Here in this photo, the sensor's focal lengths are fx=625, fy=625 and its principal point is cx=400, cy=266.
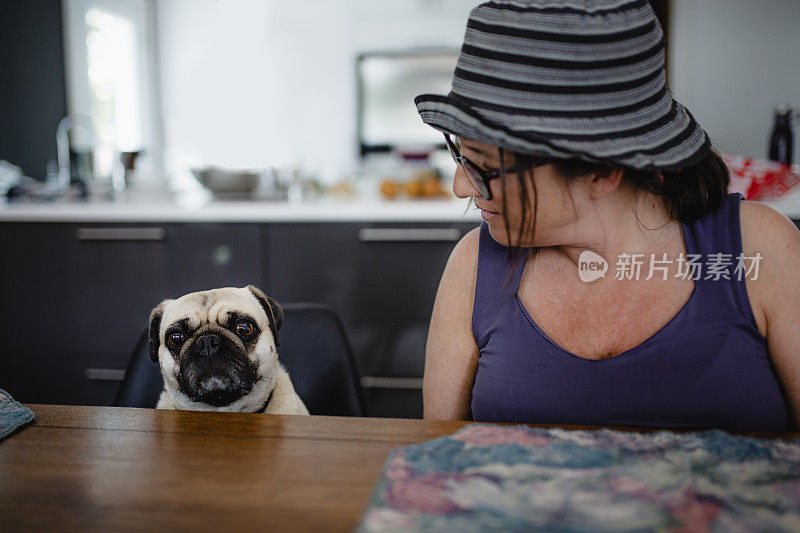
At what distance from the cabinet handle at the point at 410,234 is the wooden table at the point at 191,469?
1304mm

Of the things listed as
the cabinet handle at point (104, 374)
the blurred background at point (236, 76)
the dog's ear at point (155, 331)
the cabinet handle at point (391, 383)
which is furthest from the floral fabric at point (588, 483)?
the blurred background at point (236, 76)

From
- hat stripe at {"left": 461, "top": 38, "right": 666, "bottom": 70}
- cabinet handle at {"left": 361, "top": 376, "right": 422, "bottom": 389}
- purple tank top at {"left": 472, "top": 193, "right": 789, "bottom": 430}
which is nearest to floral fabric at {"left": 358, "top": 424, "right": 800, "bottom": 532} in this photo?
purple tank top at {"left": 472, "top": 193, "right": 789, "bottom": 430}

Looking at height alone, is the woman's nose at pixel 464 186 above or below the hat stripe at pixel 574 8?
below

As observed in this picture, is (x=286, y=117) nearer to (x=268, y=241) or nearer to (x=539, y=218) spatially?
(x=268, y=241)

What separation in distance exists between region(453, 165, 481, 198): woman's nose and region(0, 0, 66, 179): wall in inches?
118

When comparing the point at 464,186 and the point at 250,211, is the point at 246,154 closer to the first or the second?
the point at 250,211

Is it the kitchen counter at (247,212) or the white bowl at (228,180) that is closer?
the kitchen counter at (247,212)

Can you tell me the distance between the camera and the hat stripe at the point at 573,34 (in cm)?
73

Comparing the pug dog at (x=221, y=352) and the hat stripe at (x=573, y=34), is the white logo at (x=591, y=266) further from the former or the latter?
the pug dog at (x=221, y=352)

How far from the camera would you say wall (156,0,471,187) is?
469cm

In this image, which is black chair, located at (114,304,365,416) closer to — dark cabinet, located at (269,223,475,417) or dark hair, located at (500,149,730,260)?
dark hair, located at (500,149,730,260)

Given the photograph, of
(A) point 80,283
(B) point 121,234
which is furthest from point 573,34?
(A) point 80,283

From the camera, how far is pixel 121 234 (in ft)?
6.93

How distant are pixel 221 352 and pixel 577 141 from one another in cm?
60
